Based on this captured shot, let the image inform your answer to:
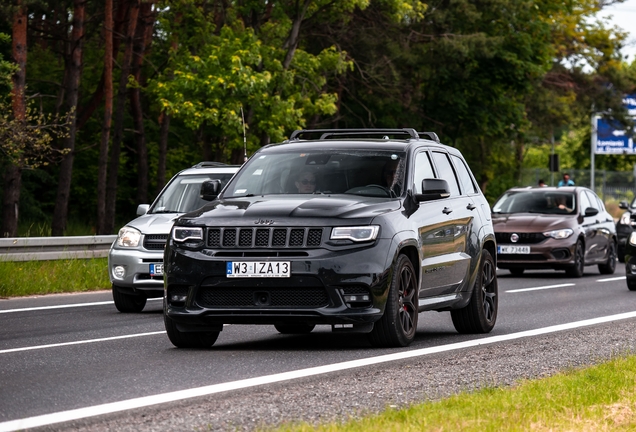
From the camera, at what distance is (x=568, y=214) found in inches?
984

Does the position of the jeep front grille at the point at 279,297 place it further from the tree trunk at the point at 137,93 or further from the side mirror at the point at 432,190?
the tree trunk at the point at 137,93

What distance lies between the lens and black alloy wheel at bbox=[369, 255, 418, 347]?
10.3 m

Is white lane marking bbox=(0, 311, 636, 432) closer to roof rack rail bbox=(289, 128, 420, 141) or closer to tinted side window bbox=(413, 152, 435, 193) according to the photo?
tinted side window bbox=(413, 152, 435, 193)

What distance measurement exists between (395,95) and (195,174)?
2829 cm

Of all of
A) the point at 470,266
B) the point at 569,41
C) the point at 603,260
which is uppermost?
the point at 569,41

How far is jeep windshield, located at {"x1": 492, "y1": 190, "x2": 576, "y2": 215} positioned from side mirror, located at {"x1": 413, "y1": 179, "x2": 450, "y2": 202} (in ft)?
46.8

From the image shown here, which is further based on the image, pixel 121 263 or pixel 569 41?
pixel 569 41

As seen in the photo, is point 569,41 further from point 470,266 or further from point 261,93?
point 470,266

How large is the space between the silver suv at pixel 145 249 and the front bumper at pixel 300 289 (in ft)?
15.9

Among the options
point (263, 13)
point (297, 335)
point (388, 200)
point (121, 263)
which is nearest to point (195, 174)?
point (121, 263)

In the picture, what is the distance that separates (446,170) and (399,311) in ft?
8.16

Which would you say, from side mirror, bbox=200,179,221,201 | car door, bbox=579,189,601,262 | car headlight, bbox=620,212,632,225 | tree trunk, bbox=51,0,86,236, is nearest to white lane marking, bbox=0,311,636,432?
side mirror, bbox=200,179,221,201

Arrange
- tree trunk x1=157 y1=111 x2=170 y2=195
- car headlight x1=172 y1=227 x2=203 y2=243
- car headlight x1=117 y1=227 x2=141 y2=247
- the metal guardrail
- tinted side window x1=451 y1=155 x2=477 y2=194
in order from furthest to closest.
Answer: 1. tree trunk x1=157 y1=111 x2=170 y2=195
2. the metal guardrail
3. car headlight x1=117 y1=227 x2=141 y2=247
4. tinted side window x1=451 y1=155 x2=477 y2=194
5. car headlight x1=172 y1=227 x2=203 y2=243

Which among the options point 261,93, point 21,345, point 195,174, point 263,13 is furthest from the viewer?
point 263,13
